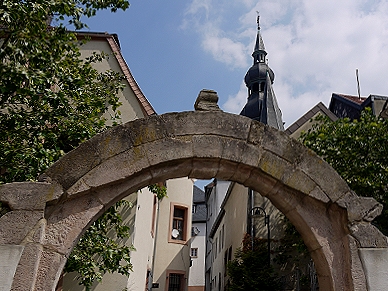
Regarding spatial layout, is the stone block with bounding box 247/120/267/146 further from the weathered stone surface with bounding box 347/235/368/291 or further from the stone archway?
the weathered stone surface with bounding box 347/235/368/291

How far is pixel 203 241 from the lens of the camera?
38219 millimetres

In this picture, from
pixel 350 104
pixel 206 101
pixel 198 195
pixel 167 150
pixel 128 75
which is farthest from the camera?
pixel 198 195

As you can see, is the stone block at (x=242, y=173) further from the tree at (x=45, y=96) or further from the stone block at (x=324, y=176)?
the tree at (x=45, y=96)

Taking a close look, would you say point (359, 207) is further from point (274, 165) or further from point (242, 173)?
point (242, 173)

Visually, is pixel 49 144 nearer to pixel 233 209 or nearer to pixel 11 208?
pixel 11 208

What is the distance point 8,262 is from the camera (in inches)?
155

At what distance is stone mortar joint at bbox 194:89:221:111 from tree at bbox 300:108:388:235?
22.6ft

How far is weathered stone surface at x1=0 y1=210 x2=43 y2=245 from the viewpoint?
4.04 meters

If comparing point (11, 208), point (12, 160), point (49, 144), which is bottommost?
point (11, 208)

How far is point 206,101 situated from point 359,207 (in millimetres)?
2039

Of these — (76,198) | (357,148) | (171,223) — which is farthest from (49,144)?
(171,223)

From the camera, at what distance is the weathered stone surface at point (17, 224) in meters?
4.04

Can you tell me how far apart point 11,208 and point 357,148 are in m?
9.27

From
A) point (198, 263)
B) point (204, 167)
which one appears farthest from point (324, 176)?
point (198, 263)
